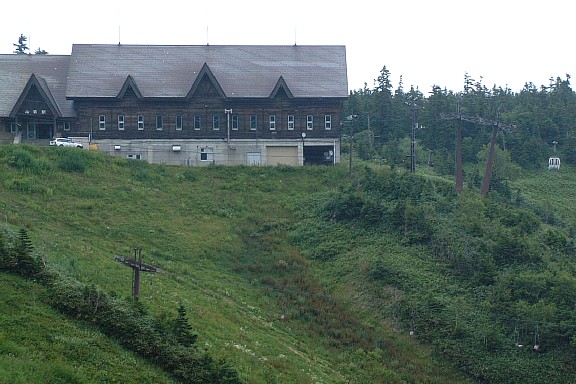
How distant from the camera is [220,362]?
21.6 meters

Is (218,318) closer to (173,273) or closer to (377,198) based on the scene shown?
(173,273)

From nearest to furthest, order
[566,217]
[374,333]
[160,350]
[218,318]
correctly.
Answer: [160,350] < [218,318] < [374,333] < [566,217]

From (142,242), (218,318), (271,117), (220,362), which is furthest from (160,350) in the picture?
(271,117)

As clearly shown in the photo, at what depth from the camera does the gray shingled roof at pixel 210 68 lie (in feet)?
181

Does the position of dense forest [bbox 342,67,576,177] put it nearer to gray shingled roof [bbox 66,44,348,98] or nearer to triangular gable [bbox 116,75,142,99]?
gray shingled roof [bbox 66,44,348,98]

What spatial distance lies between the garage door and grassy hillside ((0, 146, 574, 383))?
3852mm

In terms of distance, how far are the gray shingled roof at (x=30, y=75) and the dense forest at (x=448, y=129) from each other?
19.5 m

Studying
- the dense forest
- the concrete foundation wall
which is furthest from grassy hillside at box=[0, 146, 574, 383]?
the dense forest

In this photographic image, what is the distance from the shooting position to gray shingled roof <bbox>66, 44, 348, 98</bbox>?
5516 cm

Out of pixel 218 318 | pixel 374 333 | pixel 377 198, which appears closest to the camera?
pixel 218 318

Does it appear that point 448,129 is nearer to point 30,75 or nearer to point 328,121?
point 328,121

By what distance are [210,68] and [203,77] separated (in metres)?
3.01

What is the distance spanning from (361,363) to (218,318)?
536 cm

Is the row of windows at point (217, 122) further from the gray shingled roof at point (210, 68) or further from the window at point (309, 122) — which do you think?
the gray shingled roof at point (210, 68)
